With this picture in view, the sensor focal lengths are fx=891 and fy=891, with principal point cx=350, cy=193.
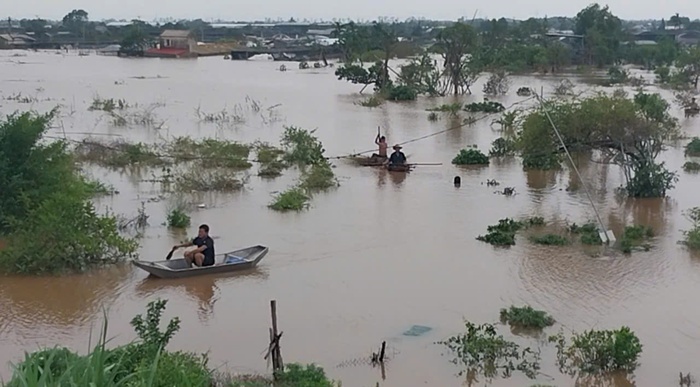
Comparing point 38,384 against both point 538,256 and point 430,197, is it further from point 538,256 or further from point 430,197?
point 430,197

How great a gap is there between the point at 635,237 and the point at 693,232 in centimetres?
81

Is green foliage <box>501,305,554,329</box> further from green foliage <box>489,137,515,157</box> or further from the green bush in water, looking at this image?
green foliage <box>489,137,515,157</box>

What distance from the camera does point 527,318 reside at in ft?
30.5

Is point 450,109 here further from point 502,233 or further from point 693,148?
point 502,233

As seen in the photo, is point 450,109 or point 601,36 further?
point 601,36

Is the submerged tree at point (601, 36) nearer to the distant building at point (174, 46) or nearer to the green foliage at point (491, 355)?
the distant building at point (174, 46)

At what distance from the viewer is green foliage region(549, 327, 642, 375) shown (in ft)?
26.2

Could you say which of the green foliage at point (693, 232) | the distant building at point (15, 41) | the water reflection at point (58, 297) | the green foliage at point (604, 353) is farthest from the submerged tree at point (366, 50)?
the distant building at point (15, 41)

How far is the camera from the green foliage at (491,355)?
8.12 meters

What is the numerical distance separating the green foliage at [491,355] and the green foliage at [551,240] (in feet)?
14.0

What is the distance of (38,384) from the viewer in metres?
4.58

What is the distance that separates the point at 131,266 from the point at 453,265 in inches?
166

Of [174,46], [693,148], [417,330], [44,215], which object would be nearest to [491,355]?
[417,330]

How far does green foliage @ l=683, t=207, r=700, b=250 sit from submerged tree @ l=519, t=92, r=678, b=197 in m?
1.24
